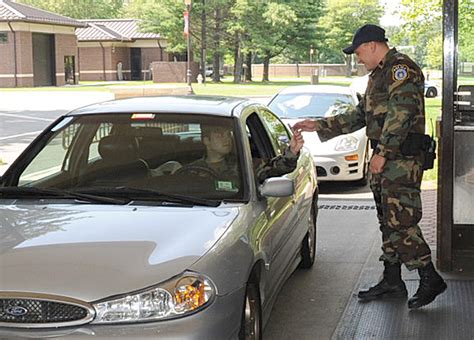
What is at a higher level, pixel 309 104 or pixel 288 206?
pixel 309 104

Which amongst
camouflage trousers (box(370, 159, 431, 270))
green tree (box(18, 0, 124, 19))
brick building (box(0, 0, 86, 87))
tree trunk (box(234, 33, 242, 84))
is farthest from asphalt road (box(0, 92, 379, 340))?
green tree (box(18, 0, 124, 19))

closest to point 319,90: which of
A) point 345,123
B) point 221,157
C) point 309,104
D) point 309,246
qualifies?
point 309,104

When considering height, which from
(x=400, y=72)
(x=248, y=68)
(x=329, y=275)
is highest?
(x=248, y=68)

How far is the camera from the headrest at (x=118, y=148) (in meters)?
4.77

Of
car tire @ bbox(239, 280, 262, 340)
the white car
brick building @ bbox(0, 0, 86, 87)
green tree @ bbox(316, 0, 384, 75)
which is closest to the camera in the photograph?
car tire @ bbox(239, 280, 262, 340)

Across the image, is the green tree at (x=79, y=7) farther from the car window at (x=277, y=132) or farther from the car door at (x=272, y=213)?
the car door at (x=272, y=213)

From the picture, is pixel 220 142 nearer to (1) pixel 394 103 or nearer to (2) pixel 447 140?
(1) pixel 394 103

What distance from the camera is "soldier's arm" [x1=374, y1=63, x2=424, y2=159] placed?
4.94 meters

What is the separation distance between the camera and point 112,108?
200 inches

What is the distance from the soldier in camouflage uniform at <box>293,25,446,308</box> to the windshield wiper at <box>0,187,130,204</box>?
174 centimetres

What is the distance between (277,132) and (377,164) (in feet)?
3.87

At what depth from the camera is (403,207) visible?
511 cm

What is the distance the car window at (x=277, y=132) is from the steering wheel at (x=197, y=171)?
1.09 metres

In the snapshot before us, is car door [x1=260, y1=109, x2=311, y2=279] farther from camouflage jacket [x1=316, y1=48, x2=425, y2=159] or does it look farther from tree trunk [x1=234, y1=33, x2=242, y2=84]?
tree trunk [x1=234, y1=33, x2=242, y2=84]
